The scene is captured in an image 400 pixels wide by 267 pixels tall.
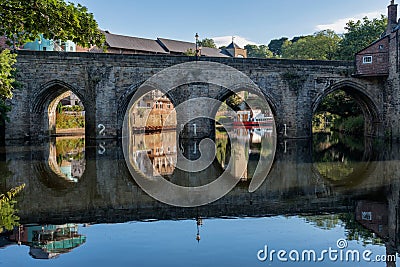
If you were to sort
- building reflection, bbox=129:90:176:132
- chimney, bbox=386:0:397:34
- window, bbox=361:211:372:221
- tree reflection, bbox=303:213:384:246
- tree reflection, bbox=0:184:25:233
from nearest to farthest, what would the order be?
tree reflection, bbox=303:213:384:246, tree reflection, bbox=0:184:25:233, window, bbox=361:211:372:221, chimney, bbox=386:0:397:34, building reflection, bbox=129:90:176:132

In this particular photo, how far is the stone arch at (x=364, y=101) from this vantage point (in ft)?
84.2

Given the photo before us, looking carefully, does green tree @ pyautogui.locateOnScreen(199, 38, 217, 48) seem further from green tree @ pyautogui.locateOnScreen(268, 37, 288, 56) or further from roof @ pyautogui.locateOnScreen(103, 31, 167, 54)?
green tree @ pyautogui.locateOnScreen(268, 37, 288, 56)

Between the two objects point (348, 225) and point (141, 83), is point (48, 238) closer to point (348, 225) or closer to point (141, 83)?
point (348, 225)

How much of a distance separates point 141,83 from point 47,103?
8.20 meters

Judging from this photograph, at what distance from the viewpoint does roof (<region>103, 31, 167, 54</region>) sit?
54.2 metres

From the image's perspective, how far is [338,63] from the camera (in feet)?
83.8

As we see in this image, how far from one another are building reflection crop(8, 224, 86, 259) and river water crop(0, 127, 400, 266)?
0.01 meters

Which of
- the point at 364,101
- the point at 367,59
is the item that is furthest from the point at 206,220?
the point at 364,101

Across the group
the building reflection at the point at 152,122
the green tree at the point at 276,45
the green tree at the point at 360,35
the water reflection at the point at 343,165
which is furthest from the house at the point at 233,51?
the water reflection at the point at 343,165

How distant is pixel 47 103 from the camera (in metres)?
28.5

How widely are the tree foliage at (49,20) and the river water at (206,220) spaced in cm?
286

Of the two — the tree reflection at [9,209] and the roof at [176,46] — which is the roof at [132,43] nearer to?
the roof at [176,46]

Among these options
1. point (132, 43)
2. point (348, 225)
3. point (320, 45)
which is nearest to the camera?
point (348, 225)

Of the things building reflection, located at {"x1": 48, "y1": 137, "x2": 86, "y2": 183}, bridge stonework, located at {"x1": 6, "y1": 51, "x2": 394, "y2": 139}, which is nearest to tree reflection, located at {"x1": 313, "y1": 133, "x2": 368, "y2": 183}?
bridge stonework, located at {"x1": 6, "y1": 51, "x2": 394, "y2": 139}
